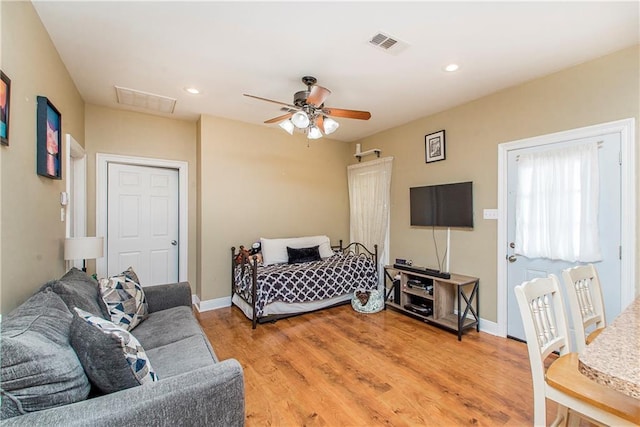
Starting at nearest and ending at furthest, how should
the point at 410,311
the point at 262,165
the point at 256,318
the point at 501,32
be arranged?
1. the point at 501,32
2. the point at 256,318
3. the point at 410,311
4. the point at 262,165

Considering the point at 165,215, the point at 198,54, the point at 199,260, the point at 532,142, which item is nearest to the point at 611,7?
the point at 532,142

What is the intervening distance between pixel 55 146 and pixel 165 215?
193cm

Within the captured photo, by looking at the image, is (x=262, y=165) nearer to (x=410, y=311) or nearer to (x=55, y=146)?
(x=55, y=146)

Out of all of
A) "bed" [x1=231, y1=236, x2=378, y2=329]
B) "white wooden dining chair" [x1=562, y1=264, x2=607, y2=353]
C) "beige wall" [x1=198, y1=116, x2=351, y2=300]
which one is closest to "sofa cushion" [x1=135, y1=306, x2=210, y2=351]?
"bed" [x1=231, y1=236, x2=378, y2=329]

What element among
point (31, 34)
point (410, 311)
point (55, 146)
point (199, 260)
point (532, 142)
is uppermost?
point (31, 34)

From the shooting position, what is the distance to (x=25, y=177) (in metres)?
1.71

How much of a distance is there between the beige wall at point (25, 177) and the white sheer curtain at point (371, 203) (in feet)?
12.4

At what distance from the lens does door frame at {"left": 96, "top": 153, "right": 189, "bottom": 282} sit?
3559mm

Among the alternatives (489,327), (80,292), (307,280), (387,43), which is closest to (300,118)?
(387,43)

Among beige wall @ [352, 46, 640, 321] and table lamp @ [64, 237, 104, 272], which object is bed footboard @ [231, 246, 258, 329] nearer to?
table lamp @ [64, 237, 104, 272]

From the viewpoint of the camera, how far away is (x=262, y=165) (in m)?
4.34

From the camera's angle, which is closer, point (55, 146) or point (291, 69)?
point (55, 146)

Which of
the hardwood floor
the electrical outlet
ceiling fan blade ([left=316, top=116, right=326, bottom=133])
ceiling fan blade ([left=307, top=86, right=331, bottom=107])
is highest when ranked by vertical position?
ceiling fan blade ([left=307, top=86, right=331, bottom=107])

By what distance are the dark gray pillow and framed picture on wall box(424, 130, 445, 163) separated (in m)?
2.05
